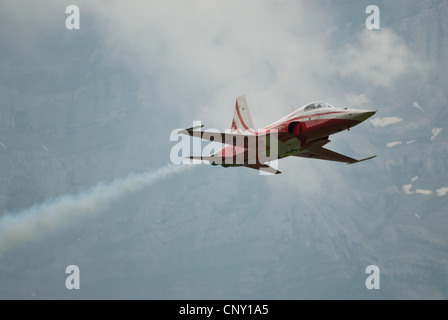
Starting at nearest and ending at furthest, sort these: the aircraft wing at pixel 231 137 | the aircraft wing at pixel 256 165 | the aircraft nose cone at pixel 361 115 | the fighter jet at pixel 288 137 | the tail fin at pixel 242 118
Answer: the aircraft nose cone at pixel 361 115, the fighter jet at pixel 288 137, the aircraft wing at pixel 231 137, the aircraft wing at pixel 256 165, the tail fin at pixel 242 118

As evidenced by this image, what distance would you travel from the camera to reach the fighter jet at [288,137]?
42594 millimetres

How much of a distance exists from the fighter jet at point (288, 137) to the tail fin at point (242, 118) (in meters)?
6.10

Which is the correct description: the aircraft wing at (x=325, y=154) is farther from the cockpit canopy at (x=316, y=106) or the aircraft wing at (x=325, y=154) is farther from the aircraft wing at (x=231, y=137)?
the cockpit canopy at (x=316, y=106)

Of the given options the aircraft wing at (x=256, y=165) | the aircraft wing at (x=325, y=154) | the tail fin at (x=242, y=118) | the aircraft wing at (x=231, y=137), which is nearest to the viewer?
the aircraft wing at (x=231, y=137)

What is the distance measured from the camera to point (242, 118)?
56.5 metres

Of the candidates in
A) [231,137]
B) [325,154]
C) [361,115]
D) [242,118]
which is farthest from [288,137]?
[242,118]

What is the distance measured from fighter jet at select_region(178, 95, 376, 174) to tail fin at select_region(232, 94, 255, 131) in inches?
240

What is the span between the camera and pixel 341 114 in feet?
139

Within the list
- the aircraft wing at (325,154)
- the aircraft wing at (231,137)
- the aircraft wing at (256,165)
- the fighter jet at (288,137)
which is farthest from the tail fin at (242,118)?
the aircraft wing at (231,137)

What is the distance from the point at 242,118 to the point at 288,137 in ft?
41.0

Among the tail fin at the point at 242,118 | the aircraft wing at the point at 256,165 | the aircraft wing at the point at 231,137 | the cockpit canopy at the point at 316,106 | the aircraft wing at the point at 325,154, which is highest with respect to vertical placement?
the tail fin at the point at 242,118

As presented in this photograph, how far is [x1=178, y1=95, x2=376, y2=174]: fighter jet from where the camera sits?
42.6 metres
